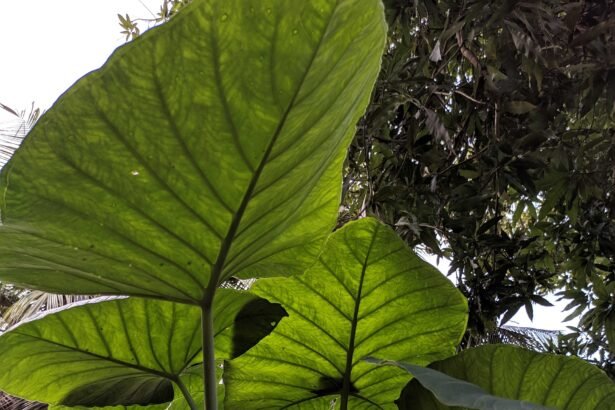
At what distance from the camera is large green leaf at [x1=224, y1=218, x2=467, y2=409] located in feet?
2.15

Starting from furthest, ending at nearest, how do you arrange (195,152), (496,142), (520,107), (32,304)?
1. (32,304)
2. (496,142)
3. (520,107)
4. (195,152)

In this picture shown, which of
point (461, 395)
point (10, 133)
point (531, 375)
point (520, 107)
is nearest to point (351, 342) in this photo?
point (531, 375)

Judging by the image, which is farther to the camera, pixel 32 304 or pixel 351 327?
pixel 32 304

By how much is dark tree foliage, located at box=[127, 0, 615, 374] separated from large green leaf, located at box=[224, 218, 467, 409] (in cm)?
115

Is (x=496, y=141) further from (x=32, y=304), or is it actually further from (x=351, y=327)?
(x=32, y=304)

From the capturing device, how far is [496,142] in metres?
2.01

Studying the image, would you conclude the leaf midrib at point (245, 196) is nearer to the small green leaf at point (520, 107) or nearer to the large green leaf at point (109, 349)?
the large green leaf at point (109, 349)

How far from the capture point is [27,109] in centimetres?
338

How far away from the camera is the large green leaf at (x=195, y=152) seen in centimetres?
35

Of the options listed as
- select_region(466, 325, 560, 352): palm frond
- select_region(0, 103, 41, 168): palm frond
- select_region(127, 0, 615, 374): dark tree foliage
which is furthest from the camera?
select_region(466, 325, 560, 352): palm frond

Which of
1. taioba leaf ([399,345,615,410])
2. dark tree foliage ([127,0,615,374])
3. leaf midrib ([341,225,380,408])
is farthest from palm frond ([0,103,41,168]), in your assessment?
taioba leaf ([399,345,615,410])

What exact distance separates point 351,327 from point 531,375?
20cm

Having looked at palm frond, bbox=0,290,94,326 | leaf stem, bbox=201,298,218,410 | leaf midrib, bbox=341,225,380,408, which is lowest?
leaf stem, bbox=201,298,218,410

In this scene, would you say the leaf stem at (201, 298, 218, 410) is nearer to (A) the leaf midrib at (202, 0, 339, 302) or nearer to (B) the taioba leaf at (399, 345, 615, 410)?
(A) the leaf midrib at (202, 0, 339, 302)
